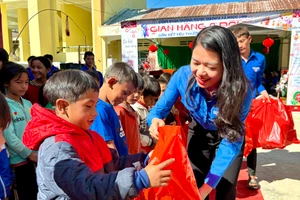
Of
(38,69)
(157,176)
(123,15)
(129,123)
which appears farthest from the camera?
(123,15)

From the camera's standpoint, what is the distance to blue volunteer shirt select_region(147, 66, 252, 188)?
1538 mm

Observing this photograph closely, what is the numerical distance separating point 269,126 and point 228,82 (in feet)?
5.84

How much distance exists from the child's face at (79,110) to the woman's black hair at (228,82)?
0.65 m

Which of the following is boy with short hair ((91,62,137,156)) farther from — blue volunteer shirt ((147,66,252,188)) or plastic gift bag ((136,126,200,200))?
plastic gift bag ((136,126,200,200))

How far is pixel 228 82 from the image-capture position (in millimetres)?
1432

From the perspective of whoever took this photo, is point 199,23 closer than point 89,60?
No

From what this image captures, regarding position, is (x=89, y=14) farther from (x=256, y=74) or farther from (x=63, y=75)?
(x=63, y=75)

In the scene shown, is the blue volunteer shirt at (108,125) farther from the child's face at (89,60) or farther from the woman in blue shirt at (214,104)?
the child's face at (89,60)

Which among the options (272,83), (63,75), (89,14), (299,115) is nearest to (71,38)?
(89,14)

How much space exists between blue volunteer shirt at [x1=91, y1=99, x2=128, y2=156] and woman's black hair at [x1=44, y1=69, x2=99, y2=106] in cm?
33

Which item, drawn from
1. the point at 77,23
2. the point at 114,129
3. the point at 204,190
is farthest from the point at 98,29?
the point at 204,190

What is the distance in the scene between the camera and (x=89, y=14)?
15.7m

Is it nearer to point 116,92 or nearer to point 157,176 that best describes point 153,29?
point 116,92

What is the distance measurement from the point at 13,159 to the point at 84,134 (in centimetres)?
111
